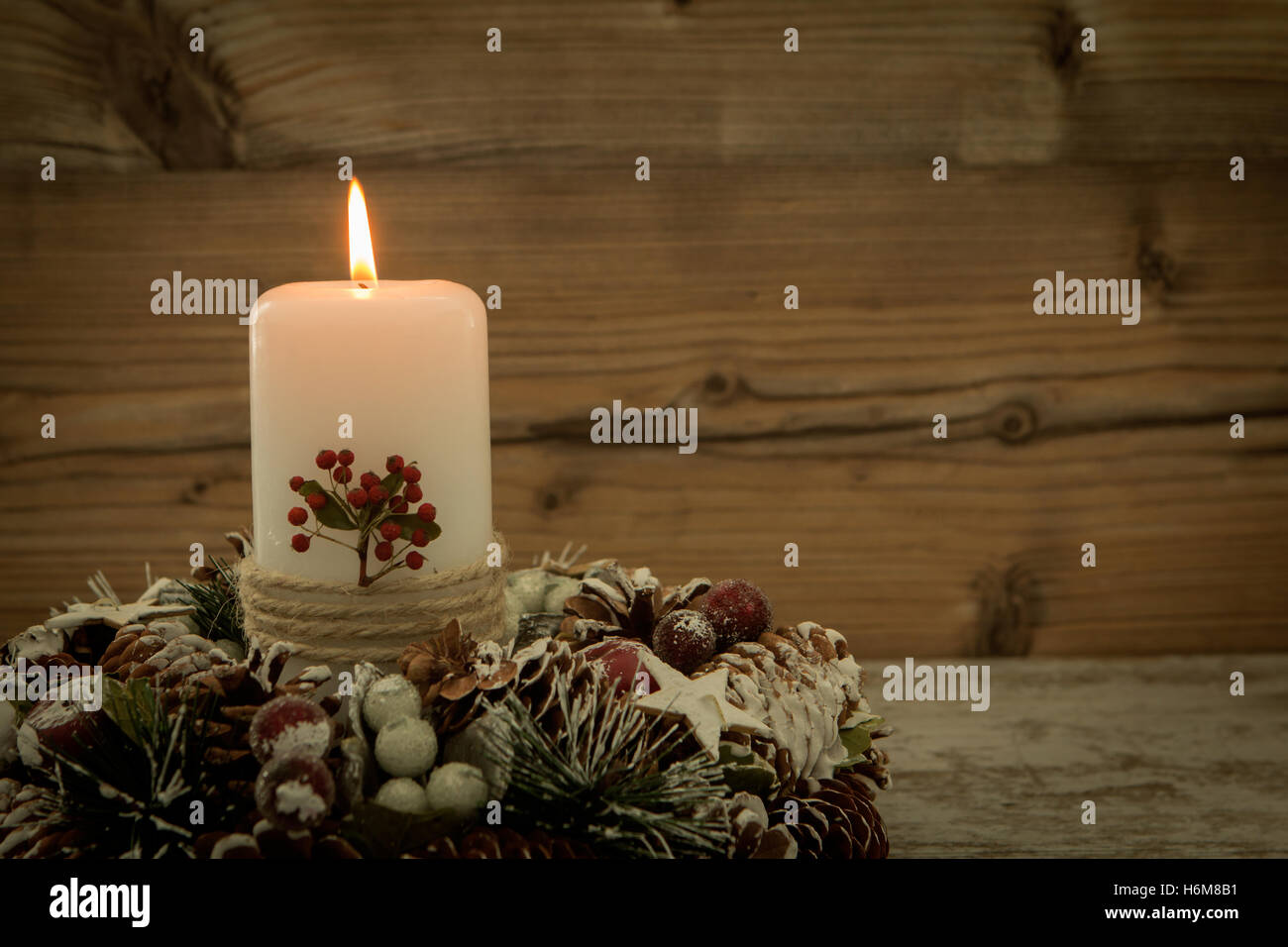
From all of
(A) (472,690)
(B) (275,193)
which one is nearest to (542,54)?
(B) (275,193)

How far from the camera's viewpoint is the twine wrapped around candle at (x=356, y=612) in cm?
63

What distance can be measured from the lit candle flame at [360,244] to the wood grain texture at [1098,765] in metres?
0.50

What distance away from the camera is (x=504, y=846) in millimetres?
522

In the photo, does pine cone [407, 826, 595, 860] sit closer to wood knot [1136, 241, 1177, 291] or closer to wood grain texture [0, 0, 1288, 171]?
wood grain texture [0, 0, 1288, 171]

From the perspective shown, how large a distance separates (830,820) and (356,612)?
0.29 m

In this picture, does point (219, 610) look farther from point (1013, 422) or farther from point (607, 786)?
point (1013, 422)

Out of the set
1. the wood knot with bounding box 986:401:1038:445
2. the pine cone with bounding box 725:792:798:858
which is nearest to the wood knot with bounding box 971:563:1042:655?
the wood knot with bounding box 986:401:1038:445

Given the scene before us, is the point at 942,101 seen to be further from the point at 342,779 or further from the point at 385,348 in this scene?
the point at 342,779

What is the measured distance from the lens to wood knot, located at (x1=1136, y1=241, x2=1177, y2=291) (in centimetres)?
109

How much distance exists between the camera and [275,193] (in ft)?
3.50

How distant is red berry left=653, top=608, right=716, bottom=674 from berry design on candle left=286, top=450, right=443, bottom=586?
149 mm

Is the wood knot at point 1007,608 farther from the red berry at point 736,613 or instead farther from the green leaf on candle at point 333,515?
the green leaf on candle at point 333,515

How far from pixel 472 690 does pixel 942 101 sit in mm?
777

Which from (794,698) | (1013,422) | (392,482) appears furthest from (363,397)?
(1013,422)
